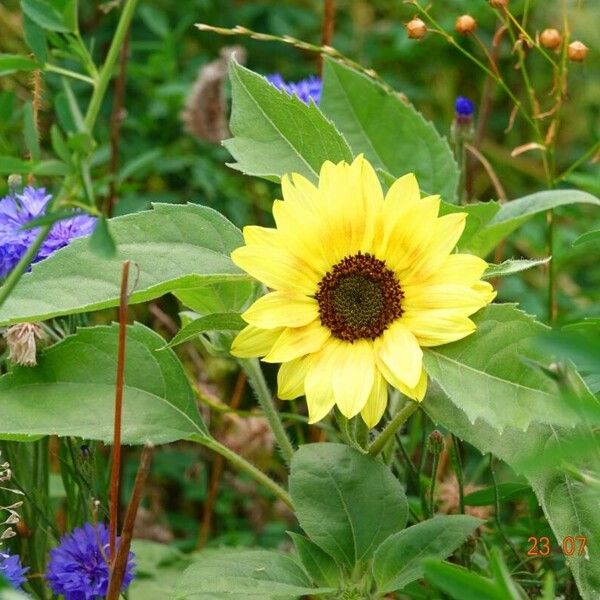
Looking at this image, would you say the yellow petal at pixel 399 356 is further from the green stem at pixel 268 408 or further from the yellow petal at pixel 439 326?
the green stem at pixel 268 408

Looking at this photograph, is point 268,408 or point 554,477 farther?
point 268,408

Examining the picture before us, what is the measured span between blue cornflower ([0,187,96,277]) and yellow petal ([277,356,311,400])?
185mm

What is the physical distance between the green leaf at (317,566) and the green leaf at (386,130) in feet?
1.04

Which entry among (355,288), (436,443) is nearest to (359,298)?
(355,288)

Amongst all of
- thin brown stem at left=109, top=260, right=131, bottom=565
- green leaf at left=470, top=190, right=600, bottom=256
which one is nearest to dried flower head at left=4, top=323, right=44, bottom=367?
thin brown stem at left=109, top=260, right=131, bottom=565

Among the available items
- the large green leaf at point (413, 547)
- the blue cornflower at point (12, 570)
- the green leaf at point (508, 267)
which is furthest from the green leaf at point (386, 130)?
the blue cornflower at point (12, 570)

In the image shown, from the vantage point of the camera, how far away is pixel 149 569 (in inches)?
39.9

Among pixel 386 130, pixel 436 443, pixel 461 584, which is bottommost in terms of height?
pixel 461 584

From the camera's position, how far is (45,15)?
2.14 feet

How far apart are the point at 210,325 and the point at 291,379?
0.06 meters

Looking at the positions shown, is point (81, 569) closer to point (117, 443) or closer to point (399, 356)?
point (117, 443)

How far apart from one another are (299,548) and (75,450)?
20cm

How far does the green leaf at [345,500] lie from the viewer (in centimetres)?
73

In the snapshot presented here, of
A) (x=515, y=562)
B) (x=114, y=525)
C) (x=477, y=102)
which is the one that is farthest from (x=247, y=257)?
(x=477, y=102)
